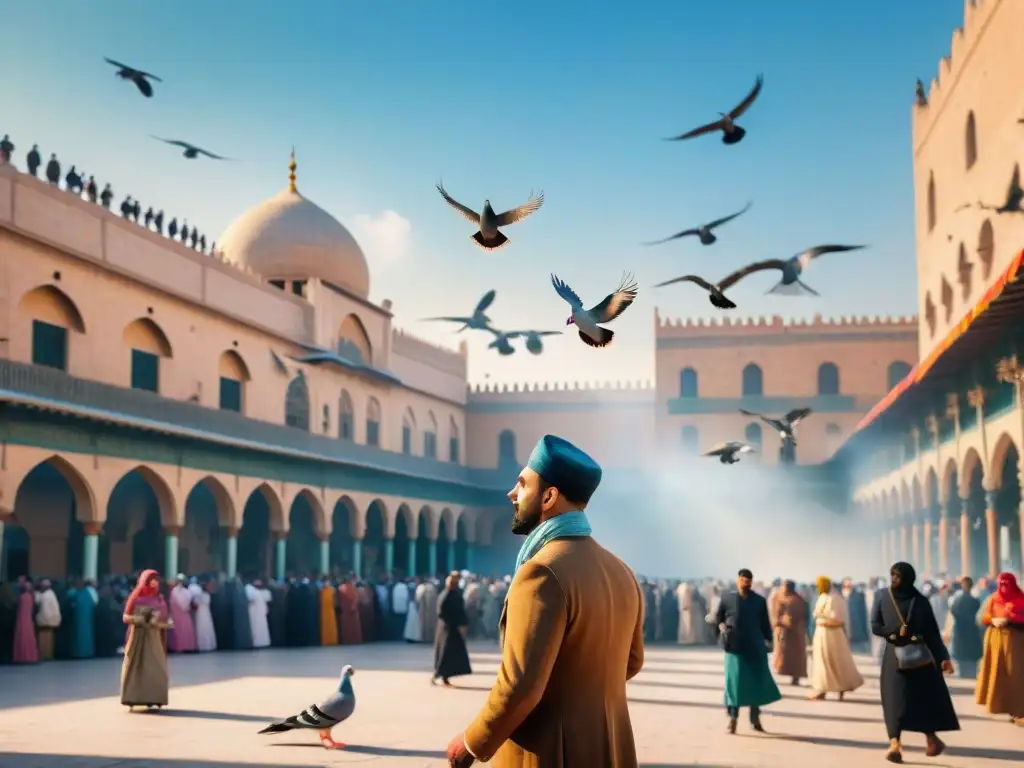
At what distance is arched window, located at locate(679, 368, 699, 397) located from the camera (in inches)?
1805

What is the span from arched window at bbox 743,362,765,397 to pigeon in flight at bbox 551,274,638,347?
38733 millimetres

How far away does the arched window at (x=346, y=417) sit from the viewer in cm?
3488

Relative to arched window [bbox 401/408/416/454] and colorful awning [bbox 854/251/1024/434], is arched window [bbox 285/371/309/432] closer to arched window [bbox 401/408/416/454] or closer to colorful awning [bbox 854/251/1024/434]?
arched window [bbox 401/408/416/454]

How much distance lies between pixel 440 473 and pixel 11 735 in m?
31.2

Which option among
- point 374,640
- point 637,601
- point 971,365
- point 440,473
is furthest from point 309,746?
point 440,473

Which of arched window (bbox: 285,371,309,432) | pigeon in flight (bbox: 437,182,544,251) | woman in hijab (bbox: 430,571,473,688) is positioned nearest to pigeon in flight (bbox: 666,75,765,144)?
pigeon in flight (bbox: 437,182,544,251)

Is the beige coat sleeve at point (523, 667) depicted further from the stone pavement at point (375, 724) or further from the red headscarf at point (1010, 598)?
the red headscarf at point (1010, 598)

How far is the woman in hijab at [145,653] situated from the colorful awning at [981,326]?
28.9 ft

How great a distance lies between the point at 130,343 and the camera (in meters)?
25.0

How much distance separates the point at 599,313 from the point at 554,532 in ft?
13.1

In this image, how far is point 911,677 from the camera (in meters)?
9.05

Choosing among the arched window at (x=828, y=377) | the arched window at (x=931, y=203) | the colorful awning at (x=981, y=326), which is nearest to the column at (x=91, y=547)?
the colorful awning at (x=981, y=326)

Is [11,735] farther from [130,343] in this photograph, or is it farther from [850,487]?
[850,487]

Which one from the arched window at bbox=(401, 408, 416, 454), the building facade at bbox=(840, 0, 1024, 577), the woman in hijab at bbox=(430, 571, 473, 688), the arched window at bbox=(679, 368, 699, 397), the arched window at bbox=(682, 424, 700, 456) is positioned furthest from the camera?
the arched window at bbox=(679, 368, 699, 397)
